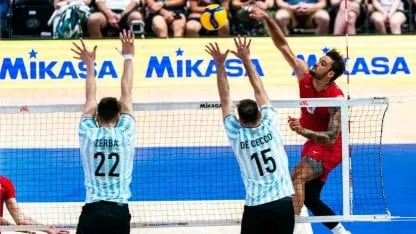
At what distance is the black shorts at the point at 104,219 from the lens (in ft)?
25.3

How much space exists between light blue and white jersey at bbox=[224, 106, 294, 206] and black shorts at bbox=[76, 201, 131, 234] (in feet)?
3.47

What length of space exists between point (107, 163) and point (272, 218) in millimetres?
1425

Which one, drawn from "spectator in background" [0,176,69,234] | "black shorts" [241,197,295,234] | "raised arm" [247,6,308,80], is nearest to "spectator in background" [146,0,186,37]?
"raised arm" [247,6,308,80]

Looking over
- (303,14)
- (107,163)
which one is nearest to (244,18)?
(303,14)

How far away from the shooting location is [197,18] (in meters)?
18.1

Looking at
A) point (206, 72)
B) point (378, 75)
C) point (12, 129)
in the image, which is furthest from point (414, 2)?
point (12, 129)

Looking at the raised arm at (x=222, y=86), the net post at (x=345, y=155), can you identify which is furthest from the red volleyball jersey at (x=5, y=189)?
the net post at (x=345, y=155)

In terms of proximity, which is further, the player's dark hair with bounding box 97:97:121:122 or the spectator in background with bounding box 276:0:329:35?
the spectator in background with bounding box 276:0:329:35

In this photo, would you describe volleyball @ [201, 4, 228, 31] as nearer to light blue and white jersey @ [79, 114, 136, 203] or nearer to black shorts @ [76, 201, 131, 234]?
light blue and white jersey @ [79, 114, 136, 203]

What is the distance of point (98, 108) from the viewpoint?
316 inches

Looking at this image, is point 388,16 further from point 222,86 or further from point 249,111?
point 249,111

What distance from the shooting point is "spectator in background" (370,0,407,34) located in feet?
60.5

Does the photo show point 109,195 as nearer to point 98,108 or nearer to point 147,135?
point 98,108

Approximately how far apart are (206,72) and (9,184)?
8.47 meters
